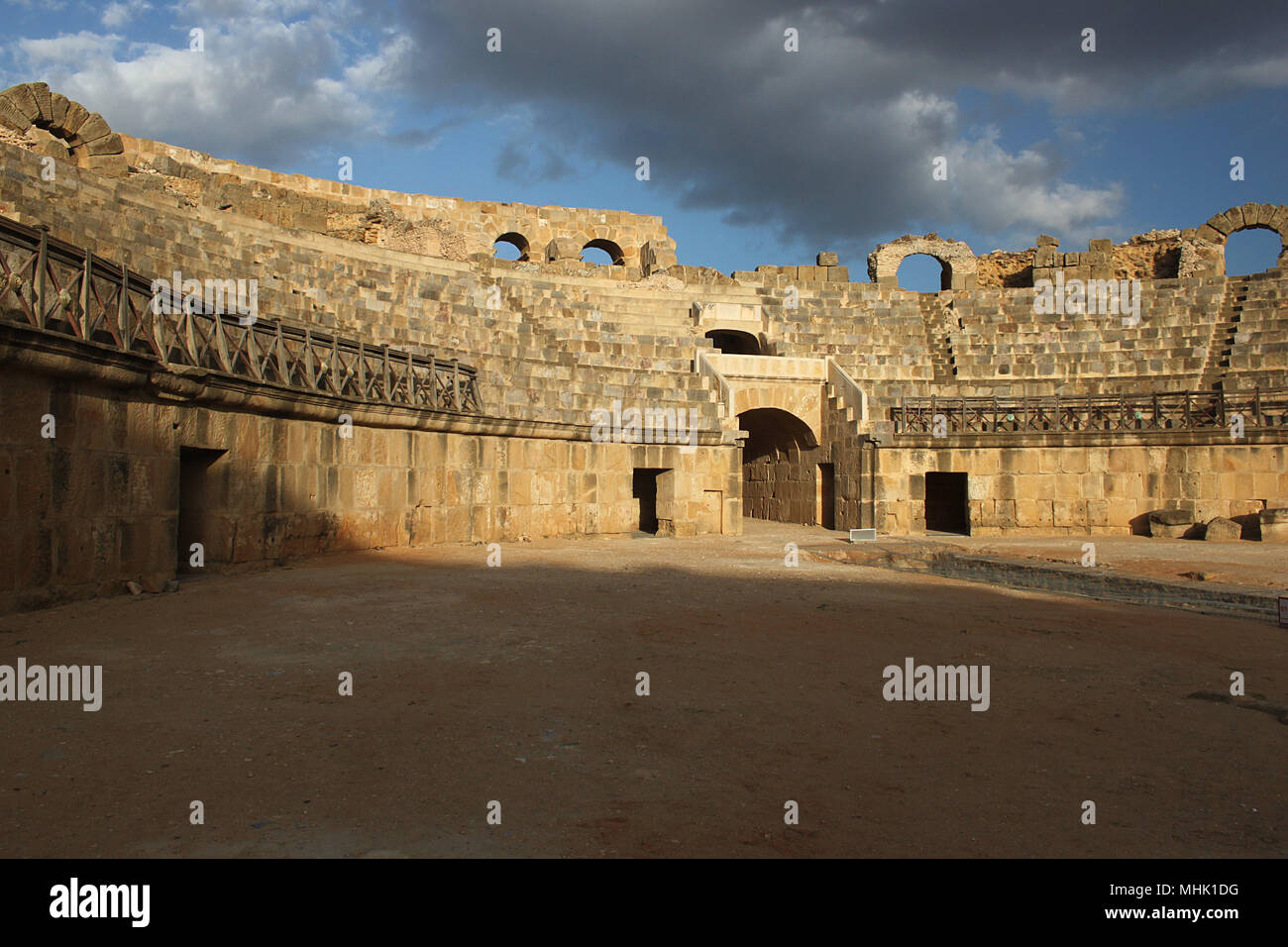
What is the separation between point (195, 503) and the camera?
12.0 meters

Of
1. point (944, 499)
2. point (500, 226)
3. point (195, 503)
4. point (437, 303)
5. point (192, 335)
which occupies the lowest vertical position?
point (944, 499)

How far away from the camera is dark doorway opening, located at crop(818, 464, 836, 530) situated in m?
24.4

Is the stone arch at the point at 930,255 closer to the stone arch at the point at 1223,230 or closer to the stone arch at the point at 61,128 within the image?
the stone arch at the point at 1223,230

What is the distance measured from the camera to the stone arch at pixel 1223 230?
103 ft

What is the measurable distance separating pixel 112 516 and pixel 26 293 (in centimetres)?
299

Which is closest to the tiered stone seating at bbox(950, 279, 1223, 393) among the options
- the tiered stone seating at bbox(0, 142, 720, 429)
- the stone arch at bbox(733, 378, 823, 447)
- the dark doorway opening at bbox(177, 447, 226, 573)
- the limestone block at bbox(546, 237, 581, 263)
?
the stone arch at bbox(733, 378, 823, 447)

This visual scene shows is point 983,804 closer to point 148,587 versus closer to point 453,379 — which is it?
point 148,587

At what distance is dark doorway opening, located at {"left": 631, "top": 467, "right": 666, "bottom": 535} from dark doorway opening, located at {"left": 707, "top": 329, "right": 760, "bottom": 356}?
22.7 feet

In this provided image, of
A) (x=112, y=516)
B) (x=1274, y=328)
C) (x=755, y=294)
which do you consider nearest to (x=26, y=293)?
(x=112, y=516)

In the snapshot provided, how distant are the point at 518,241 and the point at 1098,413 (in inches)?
932

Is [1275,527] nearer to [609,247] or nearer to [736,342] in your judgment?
[736,342]

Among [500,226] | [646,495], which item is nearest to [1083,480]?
[646,495]

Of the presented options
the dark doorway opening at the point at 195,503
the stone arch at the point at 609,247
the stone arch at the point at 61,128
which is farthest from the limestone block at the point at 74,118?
the stone arch at the point at 609,247

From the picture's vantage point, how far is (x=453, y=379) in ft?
56.5
